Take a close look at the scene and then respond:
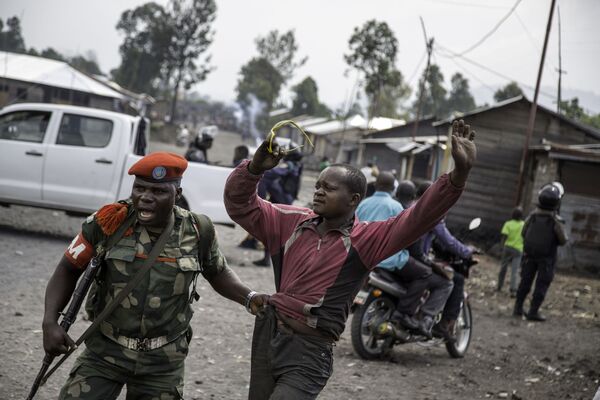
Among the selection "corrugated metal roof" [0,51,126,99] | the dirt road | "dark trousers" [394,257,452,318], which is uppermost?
"corrugated metal roof" [0,51,126,99]

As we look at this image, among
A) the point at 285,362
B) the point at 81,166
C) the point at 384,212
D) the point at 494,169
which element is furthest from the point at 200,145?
the point at 494,169

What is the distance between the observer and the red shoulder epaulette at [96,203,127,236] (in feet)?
9.97

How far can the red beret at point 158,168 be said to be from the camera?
3.07 m

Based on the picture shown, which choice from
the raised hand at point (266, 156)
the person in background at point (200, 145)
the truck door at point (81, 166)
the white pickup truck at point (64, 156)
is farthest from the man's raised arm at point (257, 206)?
the person in background at point (200, 145)

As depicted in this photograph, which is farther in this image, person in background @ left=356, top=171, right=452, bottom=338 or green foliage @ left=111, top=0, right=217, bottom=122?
green foliage @ left=111, top=0, right=217, bottom=122

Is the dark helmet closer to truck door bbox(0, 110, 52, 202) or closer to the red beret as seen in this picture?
truck door bbox(0, 110, 52, 202)

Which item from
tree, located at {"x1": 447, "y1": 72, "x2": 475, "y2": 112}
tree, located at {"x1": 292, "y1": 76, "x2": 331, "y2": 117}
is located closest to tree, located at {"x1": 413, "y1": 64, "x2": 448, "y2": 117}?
tree, located at {"x1": 447, "y1": 72, "x2": 475, "y2": 112}

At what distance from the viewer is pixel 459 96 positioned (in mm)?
89688

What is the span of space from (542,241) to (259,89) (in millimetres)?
81385

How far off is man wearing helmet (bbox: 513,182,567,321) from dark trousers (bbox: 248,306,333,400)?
738 cm

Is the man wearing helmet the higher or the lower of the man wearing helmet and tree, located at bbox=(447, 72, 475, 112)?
the lower

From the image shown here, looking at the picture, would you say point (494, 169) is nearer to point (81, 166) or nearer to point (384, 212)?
point (81, 166)

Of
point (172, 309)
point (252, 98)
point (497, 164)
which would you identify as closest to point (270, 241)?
point (172, 309)

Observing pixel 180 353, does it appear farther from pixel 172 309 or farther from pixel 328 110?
pixel 328 110
